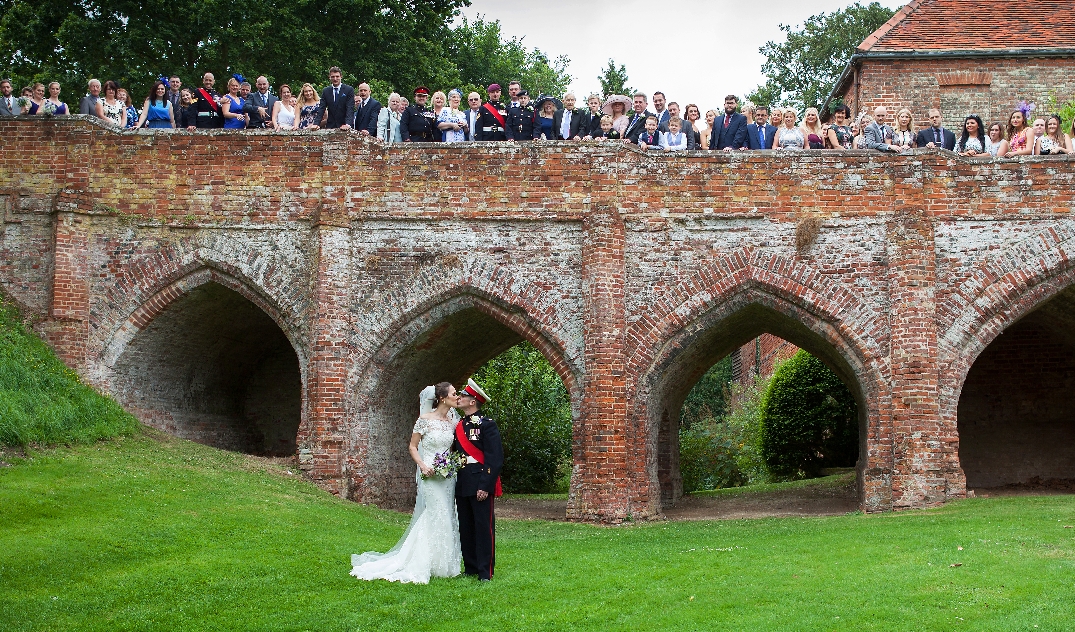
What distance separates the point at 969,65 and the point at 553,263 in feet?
46.9

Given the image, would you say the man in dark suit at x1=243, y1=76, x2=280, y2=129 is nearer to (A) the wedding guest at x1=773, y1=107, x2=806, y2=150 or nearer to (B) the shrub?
(A) the wedding guest at x1=773, y1=107, x2=806, y2=150

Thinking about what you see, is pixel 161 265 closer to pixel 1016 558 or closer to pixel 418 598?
pixel 418 598

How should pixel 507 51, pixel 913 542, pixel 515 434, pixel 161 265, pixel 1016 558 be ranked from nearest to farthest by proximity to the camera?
pixel 1016 558
pixel 913 542
pixel 161 265
pixel 515 434
pixel 507 51

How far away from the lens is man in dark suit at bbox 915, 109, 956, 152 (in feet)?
58.7

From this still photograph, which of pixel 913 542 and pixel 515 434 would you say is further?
pixel 515 434

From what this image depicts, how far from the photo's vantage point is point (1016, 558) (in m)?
11.4

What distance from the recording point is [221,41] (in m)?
27.4

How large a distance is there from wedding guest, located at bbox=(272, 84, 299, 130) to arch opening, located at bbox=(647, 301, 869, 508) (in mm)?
6437

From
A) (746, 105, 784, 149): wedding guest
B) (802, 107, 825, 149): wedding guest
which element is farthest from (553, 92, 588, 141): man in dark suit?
(802, 107, 825, 149): wedding guest

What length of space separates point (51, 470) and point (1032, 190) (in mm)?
13256

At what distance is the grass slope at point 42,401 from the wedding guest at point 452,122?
19.6 feet

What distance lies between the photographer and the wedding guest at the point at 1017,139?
1792 cm

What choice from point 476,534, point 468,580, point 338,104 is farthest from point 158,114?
point 468,580

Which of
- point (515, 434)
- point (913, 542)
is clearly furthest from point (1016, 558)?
point (515, 434)
